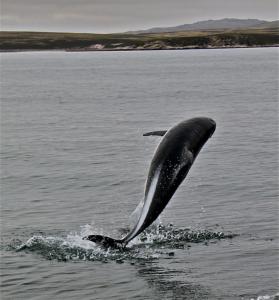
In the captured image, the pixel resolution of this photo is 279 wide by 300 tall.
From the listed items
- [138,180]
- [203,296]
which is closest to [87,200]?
[138,180]

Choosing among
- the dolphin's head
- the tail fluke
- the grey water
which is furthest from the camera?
the grey water

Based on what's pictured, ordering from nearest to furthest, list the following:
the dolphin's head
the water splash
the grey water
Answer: the dolphin's head < the grey water < the water splash

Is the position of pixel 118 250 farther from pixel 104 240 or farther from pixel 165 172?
pixel 165 172

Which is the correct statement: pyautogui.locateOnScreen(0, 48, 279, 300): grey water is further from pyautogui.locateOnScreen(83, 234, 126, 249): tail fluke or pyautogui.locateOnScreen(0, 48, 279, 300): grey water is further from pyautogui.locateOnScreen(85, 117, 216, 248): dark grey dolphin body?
pyautogui.locateOnScreen(85, 117, 216, 248): dark grey dolphin body

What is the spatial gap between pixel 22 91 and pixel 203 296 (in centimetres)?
7088

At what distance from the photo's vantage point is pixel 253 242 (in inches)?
859

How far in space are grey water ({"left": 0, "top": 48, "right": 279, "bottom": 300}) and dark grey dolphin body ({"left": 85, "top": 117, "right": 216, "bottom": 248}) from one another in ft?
5.79

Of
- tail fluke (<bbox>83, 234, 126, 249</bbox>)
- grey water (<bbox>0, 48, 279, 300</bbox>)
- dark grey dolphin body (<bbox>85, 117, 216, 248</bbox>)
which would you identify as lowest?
grey water (<bbox>0, 48, 279, 300</bbox>)

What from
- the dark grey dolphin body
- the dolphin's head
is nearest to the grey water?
the dark grey dolphin body

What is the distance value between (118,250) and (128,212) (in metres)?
5.18

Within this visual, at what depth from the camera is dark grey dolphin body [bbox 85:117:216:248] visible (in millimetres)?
17781

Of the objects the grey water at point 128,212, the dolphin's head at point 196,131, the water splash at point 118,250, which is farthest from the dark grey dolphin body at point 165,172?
the water splash at point 118,250

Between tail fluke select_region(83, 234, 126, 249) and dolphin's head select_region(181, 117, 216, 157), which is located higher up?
dolphin's head select_region(181, 117, 216, 157)

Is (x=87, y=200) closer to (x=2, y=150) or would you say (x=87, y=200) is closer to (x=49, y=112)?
(x=2, y=150)
